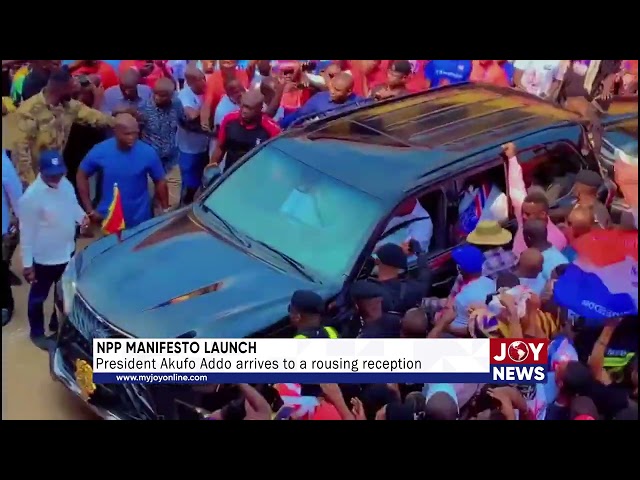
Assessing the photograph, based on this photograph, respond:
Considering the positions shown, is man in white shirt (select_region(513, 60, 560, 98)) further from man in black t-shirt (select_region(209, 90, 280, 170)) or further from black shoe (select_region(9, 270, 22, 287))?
black shoe (select_region(9, 270, 22, 287))

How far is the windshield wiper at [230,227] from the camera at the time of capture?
4.39 metres

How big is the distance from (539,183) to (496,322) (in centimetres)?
78

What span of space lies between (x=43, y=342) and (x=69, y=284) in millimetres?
381

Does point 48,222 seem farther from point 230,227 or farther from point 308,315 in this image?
point 308,315

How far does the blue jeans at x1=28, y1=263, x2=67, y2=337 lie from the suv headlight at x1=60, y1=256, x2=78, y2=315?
4 centimetres

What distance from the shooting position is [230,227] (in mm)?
4438

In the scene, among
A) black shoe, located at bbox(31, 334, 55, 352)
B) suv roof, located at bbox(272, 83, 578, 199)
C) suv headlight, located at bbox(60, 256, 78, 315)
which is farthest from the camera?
black shoe, located at bbox(31, 334, 55, 352)

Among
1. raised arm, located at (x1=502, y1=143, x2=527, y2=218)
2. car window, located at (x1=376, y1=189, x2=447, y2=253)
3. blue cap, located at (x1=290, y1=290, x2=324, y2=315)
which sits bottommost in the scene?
blue cap, located at (x1=290, y1=290, x2=324, y2=315)

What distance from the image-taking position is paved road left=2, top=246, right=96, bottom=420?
458 centimetres

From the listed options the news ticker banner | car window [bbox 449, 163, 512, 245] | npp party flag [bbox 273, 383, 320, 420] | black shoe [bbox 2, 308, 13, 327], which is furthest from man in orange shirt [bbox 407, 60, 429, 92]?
black shoe [bbox 2, 308, 13, 327]

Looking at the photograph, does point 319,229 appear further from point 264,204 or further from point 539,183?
point 539,183

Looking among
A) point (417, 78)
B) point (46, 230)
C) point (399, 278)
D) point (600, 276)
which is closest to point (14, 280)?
point (46, 230)

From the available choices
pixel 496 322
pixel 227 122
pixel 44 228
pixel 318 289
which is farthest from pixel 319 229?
pixel 44 228

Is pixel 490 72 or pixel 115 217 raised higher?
pixel 490 72
